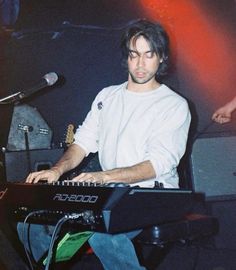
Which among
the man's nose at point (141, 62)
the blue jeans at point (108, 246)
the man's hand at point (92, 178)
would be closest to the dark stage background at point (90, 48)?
the man's nose at point (141, 62)

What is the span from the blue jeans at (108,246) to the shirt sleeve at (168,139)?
0.45 m

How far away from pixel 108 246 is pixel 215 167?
6.07 ft

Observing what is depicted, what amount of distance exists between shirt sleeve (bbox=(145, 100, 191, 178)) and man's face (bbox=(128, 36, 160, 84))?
0.74 ft

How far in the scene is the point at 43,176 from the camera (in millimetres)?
2205

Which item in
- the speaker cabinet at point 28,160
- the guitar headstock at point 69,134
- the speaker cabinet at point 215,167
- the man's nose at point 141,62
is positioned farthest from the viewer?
the guitar headstock at point 69,134

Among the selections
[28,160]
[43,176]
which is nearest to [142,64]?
[43,176]

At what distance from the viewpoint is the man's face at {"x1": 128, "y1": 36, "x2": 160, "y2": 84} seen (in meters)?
2.61

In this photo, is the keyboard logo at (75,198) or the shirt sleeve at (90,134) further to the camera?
the shirt sleeve at (90,134)

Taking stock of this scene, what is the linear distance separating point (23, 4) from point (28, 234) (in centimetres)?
325

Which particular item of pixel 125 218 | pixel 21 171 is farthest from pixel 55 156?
pixel 125 218

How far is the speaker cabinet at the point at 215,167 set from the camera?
12.1 feet

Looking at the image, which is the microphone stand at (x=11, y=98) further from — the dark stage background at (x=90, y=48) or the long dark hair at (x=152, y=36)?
the dark stage background at (x=90, y=48)

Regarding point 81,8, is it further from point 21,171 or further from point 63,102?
point 21,171

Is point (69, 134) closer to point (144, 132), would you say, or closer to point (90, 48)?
point (90, 48)
